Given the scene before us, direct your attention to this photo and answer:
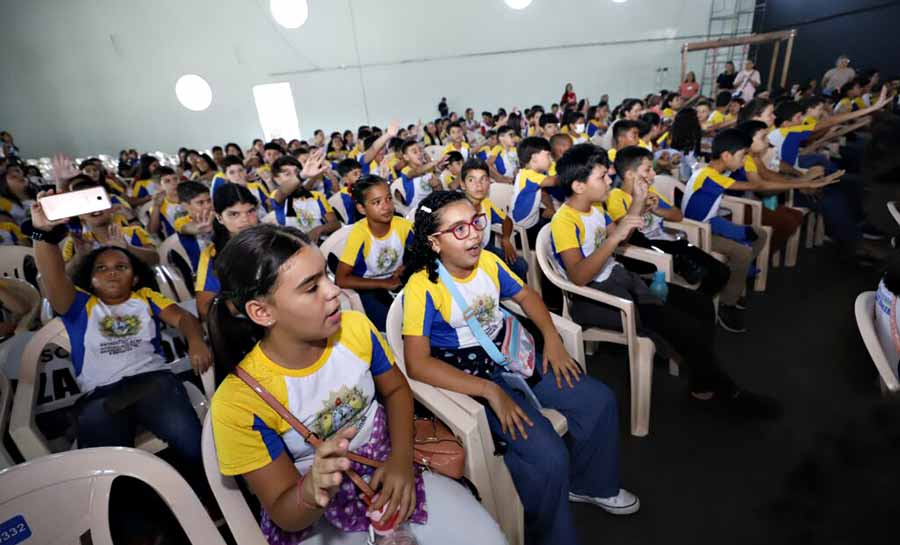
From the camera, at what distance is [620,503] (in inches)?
66.9

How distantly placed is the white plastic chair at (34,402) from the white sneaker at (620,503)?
1.77 m

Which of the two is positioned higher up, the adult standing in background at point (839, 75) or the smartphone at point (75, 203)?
the adult standing in background at point (839, 75)

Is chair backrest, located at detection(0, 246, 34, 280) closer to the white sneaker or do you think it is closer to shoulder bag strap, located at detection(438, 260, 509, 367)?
shoulder bag strap, located at detection(438, 260, 509, 367)

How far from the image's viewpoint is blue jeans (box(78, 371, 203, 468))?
164 centimetres

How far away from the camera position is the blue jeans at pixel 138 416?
5.38ft

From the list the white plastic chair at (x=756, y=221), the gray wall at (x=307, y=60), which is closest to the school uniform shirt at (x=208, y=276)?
the white plastic chair at (x=756, y=221)

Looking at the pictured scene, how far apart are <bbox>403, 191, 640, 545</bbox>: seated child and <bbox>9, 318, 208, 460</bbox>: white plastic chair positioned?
1161mm

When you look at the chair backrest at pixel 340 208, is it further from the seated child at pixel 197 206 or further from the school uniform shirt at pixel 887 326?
the school uniform shirt at pixel 887 326

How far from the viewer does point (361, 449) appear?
4.20 feet

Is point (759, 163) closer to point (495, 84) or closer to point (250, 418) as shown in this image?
point (250, 418)

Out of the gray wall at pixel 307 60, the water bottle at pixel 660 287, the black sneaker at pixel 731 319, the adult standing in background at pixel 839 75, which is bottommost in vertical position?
the black sneaker at pixel 731 319

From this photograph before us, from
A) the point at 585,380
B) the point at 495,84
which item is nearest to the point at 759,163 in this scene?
the point at 585,380

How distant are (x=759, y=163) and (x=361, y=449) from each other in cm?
403

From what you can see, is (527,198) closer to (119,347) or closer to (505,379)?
(505,379)
